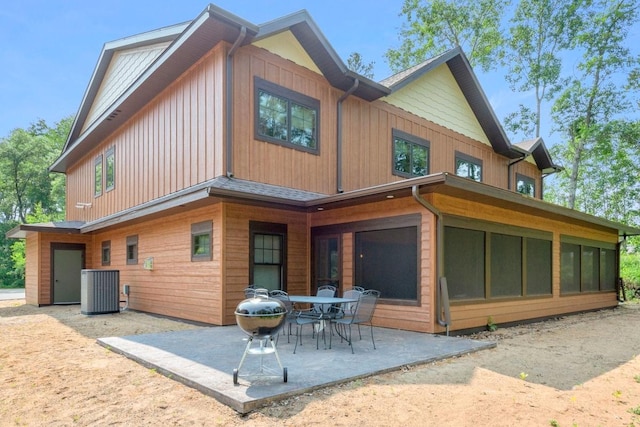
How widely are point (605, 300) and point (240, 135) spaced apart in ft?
38.5

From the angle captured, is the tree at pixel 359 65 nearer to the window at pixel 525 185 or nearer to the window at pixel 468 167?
the window at pixel 525 185

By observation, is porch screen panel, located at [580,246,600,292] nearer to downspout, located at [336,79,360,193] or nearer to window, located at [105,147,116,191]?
downspout, located at [336,79,360,193]

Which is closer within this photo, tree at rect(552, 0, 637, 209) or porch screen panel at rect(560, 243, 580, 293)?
porch screen panel at rect(560, 243, 580, 293)

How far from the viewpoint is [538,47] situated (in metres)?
20.5

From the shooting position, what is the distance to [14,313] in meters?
11.1

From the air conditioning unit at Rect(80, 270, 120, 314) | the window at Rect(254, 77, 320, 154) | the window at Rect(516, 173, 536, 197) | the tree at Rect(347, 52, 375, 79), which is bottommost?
the air conditioning unit at Rect(80, 270, 120, 314)

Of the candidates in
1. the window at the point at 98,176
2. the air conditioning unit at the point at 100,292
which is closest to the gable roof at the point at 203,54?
the window at the point at 98,176

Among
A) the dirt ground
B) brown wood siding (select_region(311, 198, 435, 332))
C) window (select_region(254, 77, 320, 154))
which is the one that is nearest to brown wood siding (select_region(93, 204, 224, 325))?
window (select_region(254, 77, 320, 154))

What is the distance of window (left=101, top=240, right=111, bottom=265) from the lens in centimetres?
1296

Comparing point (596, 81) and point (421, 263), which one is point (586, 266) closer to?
point (421, 263)

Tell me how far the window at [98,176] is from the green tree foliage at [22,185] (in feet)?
51.7

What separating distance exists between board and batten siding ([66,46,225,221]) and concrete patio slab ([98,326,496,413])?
10.1ft

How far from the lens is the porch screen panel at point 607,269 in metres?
12.7

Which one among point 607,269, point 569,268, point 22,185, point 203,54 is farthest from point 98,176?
point 22,185
